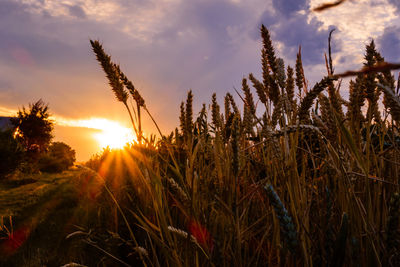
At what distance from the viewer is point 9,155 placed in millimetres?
10680

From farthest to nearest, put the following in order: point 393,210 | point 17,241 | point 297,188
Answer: point 17,241
point 297,188
point 393,210

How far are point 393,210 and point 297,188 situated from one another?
0.36 metres

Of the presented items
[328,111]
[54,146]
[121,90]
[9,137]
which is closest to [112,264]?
[121,90]

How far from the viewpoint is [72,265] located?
1112mm

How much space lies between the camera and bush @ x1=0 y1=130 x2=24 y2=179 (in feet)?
34.6

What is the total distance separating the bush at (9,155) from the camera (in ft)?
34.6

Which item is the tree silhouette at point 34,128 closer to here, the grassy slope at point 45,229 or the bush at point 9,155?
the bush at point 9,155

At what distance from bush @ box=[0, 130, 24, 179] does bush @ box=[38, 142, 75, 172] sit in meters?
6.99

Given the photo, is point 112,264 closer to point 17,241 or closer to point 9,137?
point 17,241

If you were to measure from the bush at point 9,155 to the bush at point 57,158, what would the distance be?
6994mm

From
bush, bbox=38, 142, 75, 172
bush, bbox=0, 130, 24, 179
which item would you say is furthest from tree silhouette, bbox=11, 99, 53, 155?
bush, bbox=0, 130, 24, 179

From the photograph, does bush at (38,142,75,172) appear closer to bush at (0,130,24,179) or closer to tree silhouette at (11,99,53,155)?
tree silhouette at (11,99,53,155)

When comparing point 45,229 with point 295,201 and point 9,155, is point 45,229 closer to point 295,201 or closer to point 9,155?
point 295,201

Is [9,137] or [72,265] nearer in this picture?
[72,265]
